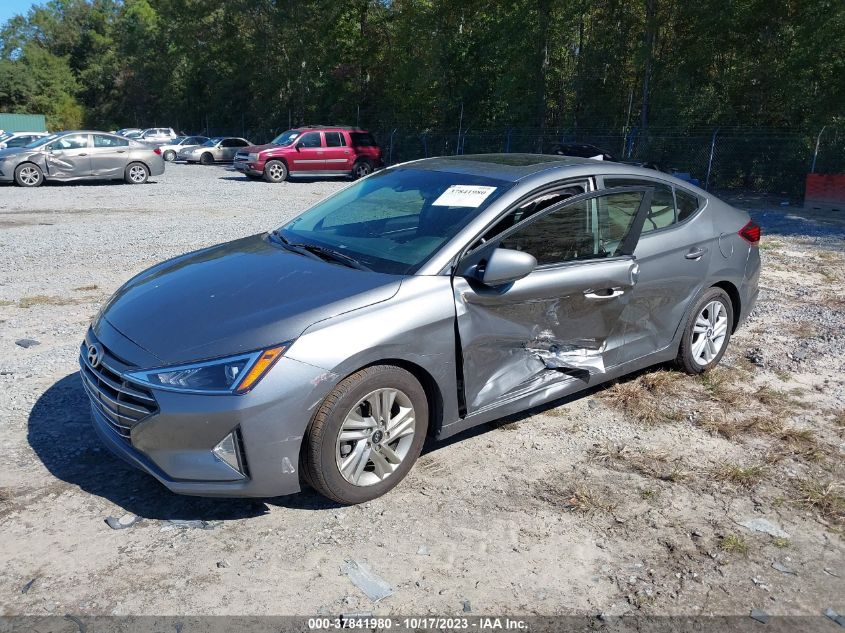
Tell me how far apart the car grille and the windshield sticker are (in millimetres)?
2035

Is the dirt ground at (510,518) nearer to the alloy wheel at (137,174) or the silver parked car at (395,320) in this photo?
the silver parked car at (395,320)

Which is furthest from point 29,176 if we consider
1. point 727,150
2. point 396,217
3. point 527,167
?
point 727,150

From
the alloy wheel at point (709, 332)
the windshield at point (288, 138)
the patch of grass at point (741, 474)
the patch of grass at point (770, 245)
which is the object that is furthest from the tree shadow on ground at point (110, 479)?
the windshield at point (288, 138)

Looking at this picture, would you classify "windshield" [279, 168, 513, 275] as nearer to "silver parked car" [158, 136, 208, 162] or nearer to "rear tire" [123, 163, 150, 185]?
"rear tire" [123, 163, 150, 185]

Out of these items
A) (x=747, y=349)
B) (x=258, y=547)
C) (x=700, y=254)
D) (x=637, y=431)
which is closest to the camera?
(x=258, y=547)

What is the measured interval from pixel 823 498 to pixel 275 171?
22.7 meters

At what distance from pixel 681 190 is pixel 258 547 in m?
3.88

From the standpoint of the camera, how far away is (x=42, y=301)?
7281 millimetres

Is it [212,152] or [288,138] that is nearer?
[288,138]

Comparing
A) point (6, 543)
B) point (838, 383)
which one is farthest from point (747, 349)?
point (6, 543)

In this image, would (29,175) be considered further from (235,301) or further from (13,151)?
(235,301)

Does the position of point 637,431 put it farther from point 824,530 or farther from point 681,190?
point 681,190

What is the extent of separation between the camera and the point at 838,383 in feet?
18.0

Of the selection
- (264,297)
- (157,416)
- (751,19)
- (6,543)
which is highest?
(751,19)
